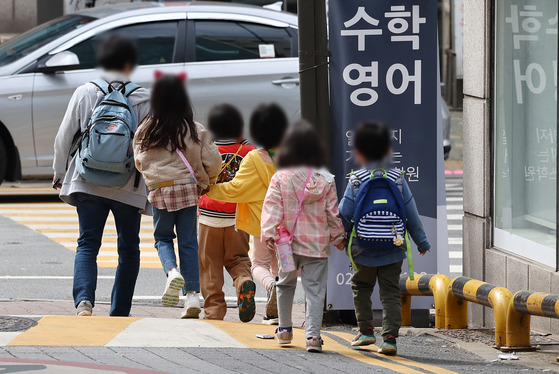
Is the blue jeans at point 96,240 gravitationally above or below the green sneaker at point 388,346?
above

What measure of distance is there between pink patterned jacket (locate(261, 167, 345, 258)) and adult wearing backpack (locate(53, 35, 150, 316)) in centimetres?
117

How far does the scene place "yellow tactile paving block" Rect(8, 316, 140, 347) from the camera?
619 cm

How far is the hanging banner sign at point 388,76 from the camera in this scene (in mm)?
7336

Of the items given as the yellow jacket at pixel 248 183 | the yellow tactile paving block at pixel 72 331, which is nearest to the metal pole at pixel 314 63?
the yellow jacket at pixel 248 183

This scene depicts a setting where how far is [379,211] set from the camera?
6.24 metres

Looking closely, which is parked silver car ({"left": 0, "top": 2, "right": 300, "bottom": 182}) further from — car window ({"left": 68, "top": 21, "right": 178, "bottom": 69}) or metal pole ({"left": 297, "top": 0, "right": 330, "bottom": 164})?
metal pole ({"left": 297, "top": 0, "right": 330, "bottom": 164})

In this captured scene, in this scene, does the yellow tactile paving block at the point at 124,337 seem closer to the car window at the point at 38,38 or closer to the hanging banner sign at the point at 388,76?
the hanging banner sign at the point at 388,76

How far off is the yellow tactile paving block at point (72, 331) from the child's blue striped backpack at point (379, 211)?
1563 mm

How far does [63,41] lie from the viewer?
12438 millimetres

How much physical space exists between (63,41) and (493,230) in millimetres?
6164

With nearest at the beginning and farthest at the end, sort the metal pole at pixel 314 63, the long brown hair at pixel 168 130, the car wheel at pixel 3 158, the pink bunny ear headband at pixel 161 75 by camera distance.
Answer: the pink bunny ear headband at pixel 161 75 < the long brown hair at pixel 168 130 < the metal pole at pixel 314 63 < the car wheel at pixel 3 158

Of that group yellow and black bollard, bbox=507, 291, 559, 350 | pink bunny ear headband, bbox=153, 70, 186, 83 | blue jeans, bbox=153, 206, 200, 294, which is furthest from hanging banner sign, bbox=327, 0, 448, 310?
pink bunny ear headband, bbox=153, 70, 186, 83

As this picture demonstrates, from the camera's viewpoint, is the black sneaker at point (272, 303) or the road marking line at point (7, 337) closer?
the road marking line at point (7, 337)

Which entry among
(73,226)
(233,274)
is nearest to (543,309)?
(233,274)
